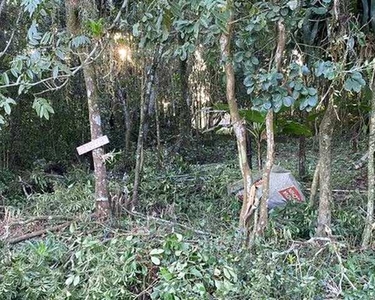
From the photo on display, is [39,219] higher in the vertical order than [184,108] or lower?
lower

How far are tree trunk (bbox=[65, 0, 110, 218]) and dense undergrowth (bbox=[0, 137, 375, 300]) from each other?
0.45ft

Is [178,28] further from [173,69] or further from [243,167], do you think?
[173,69]

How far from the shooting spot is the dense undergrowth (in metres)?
1.88

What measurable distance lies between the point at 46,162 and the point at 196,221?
7.97ft

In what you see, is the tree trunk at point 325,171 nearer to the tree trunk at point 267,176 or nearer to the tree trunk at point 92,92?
the tree trunk at point 267,176

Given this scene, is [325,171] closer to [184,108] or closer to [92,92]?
[92,92]

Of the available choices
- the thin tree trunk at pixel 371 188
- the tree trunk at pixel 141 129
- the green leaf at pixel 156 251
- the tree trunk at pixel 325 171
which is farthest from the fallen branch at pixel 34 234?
the thin tree trunk at pixel 371 188

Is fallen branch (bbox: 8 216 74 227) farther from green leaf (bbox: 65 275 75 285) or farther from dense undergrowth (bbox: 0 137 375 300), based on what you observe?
green leaf (bbox: 65 275 75 285)

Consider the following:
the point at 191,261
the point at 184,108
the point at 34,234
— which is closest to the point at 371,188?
the point at 191,261

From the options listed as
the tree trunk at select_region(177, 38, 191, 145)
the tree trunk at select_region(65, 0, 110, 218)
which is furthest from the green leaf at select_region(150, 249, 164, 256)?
the tree trunk at select_region(177, 38, 191, 145)

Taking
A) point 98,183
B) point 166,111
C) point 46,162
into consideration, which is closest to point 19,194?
point 46,162

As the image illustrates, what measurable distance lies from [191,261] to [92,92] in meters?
1.25

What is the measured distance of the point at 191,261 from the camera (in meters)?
1.99

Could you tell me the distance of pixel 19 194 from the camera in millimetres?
3637
